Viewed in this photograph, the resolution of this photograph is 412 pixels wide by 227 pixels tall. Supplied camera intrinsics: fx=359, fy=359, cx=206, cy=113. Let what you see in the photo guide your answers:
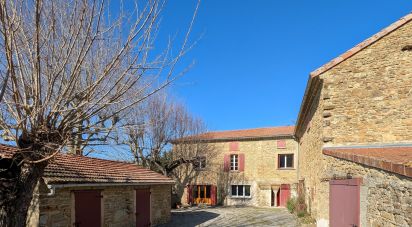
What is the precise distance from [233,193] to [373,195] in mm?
21509

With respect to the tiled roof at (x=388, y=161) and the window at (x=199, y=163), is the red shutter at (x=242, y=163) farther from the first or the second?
the tiled roof at (x=388, y=161)

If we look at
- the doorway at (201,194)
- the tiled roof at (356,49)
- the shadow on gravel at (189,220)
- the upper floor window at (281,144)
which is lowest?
the doorway at (201,194)

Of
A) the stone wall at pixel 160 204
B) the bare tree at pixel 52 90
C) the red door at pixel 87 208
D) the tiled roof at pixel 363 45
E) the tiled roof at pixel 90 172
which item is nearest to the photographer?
the bare tree at pixel 52 90

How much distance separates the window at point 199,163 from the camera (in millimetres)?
25784

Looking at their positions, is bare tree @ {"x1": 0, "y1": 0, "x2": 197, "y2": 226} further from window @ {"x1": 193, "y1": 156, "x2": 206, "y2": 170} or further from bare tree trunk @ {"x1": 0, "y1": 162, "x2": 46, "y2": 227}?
window @ {"x1": 193, "y1": 156, "x2": 206, "y2": 170}

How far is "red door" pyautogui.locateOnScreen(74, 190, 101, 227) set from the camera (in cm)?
1073

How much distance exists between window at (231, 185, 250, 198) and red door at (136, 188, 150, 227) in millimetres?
13031

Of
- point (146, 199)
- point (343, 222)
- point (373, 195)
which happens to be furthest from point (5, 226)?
point (146, 199)

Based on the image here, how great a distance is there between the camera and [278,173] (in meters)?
26.0

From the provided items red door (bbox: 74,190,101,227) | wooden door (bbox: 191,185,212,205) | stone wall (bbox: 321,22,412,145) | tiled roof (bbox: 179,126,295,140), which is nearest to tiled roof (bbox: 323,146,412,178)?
stone wall (bbox: 321,22,412,145)

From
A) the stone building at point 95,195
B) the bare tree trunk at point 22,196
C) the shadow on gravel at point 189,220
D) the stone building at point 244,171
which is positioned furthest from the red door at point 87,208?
the stone building at point 244,171

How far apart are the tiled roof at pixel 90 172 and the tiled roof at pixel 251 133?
995 cm

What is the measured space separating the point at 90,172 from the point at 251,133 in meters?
17.4

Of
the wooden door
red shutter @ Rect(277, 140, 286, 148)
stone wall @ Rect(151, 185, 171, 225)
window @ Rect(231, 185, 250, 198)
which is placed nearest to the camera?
stone wall @ Rect(151, 185, 171, 225)
